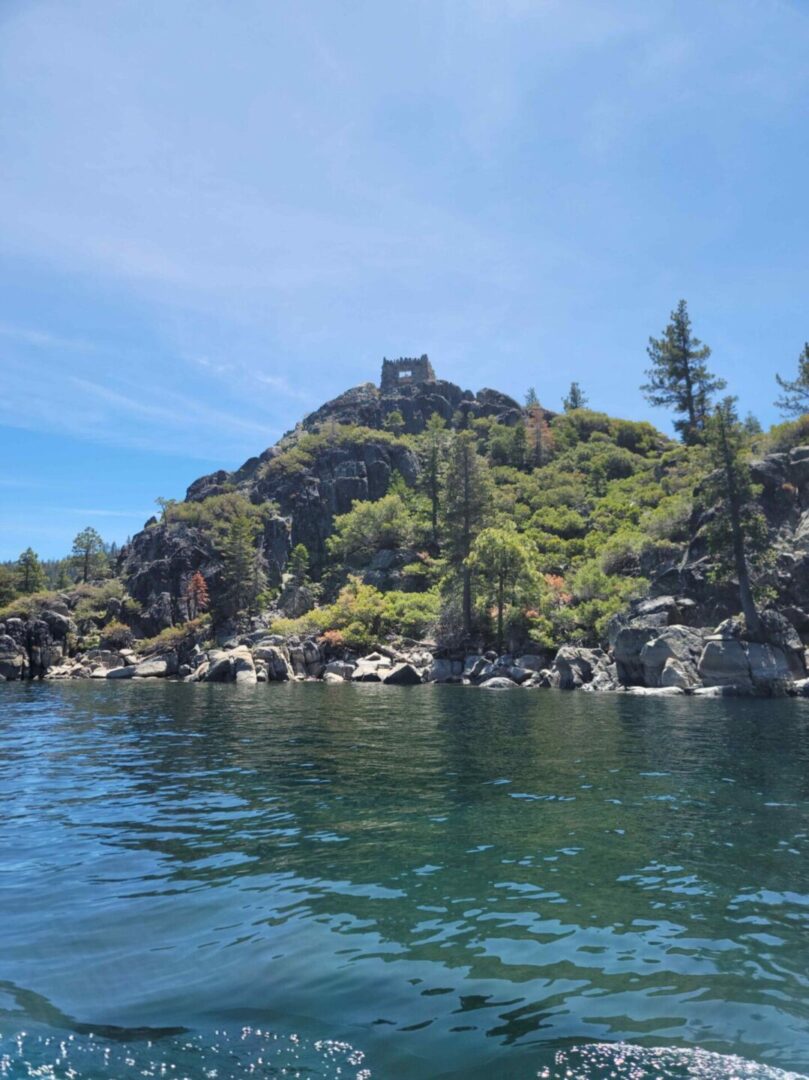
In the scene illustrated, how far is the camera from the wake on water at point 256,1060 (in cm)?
438

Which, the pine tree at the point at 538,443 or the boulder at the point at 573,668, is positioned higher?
the pine tree at the point at 538,443

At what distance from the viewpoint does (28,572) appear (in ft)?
283

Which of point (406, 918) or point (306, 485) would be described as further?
point (306, 485)

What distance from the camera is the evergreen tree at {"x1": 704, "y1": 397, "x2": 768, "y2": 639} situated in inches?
1529

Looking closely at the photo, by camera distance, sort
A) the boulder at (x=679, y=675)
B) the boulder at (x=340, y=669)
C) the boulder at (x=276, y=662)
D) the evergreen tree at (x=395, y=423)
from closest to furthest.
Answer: the boulder at (x=679, y=675), the boulder at (x=340, y=669), the boulder at (x=276, y=662), the evergreen tree at (x=395, y=423)

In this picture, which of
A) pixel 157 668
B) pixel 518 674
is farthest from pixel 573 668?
pixel 157 668

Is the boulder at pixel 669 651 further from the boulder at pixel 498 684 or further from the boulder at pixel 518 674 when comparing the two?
the boulder at pixel 518 674

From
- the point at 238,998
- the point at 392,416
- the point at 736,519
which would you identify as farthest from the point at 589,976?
the point at 392,416

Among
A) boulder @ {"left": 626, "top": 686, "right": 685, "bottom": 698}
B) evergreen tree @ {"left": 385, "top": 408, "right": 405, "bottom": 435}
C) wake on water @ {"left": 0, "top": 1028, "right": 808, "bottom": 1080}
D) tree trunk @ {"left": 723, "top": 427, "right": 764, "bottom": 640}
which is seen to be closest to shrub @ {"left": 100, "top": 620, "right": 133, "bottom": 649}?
boulder @ {"left": 626, "top": 686, "right": 685, "bottom": 698}

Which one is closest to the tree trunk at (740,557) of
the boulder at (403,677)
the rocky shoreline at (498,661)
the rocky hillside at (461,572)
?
the rocky hillside at (461,572)

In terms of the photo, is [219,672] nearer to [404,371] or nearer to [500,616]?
[500,616]

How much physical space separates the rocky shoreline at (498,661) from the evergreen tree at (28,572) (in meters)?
17.4

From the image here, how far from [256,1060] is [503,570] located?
159 feet

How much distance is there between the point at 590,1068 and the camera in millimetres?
4449
